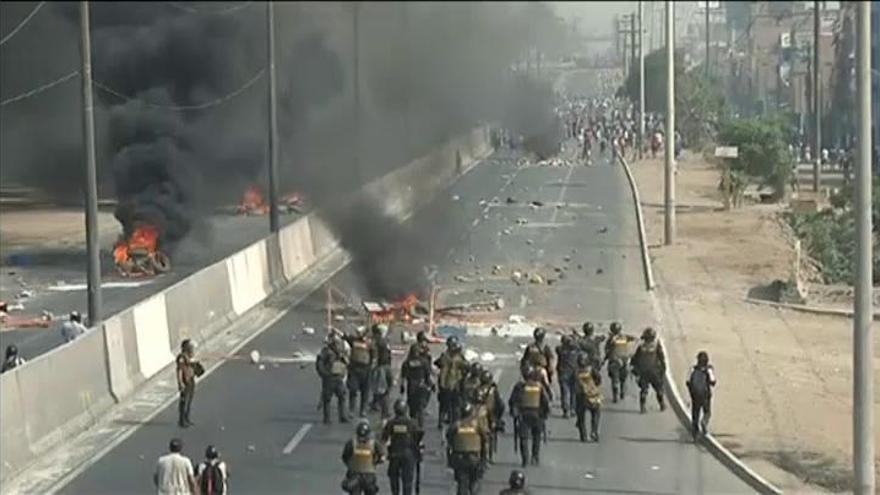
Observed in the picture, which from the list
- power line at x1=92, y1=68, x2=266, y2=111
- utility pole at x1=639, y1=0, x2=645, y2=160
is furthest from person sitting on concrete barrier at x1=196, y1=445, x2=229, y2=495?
power line at x1=92, y1=68, x2=266, y2=111

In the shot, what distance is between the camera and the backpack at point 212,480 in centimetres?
1600

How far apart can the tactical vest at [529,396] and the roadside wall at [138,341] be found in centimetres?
508

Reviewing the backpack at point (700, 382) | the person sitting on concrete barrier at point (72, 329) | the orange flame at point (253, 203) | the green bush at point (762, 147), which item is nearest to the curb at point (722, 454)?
the backpack at point (700, 382)

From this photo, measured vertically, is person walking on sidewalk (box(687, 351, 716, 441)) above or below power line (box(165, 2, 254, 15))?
below

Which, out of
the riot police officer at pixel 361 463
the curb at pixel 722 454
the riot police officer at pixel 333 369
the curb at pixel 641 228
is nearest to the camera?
the riot police officer at pixel 361 463

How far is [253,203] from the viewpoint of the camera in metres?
55.1

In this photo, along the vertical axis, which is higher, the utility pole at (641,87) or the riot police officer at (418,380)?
the utility pole at (641,87)

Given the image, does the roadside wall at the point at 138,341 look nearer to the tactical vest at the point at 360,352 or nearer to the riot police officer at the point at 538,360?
the tactical vest at the point at 360,352

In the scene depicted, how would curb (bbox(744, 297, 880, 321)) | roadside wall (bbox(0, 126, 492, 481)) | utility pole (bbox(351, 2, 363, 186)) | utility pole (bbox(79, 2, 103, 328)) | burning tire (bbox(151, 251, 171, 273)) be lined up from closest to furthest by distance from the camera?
1. roadside wall (bbox(0, 126, 492, 481))
2. utility pole (bbox(79, 2, 103, 328))
3. curb (bbox(744, 297, 880, 321))
4. utility pole (bbox(351, 2, 363, 186))
5. burning tire (bbox(151, 251, 171, 273))

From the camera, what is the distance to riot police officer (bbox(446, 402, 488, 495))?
17.6m

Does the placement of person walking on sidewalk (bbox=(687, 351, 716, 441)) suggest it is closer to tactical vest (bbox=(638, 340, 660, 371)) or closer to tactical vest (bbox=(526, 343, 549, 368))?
tactical vest (bbox=(638, 340, 660, 371))

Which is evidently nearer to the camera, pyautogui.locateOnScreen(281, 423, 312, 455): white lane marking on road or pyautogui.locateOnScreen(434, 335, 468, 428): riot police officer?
pyautogui.locateOnScreen(434, 335, 468, 428): riot police officer

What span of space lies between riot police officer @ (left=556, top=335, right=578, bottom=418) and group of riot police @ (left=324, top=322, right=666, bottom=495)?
0.01 meters

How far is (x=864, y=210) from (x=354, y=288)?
799 inches
